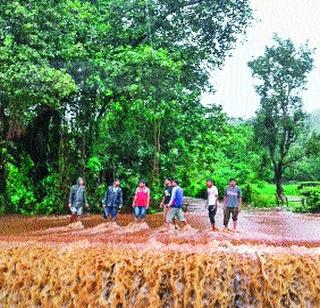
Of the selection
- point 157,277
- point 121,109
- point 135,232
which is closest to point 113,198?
point 135,232

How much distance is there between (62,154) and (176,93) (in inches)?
221

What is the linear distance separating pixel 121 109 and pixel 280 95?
15499 millimetres

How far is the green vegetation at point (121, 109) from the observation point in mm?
22078

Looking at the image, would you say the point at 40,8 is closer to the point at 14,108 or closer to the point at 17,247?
the point at 14,108

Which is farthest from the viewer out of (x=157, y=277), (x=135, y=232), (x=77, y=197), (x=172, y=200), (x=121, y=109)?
(x=121, y=109)

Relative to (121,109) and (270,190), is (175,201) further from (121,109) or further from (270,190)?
(270,190)

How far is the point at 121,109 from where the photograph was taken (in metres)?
26.0

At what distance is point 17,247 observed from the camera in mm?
11852

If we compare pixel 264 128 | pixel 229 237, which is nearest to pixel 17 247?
pixel 229 237

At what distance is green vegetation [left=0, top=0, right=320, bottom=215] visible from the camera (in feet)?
72.4

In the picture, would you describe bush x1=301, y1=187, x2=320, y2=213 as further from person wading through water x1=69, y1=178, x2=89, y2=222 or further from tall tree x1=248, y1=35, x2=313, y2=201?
person wading through water x1=69, y1=178, x2=89, y2=222

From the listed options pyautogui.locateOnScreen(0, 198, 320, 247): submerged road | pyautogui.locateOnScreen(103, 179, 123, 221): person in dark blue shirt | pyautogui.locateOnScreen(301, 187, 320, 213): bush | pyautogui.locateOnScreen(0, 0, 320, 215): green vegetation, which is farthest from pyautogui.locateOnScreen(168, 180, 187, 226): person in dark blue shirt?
pyautogui.locateOnScreen(301, 187, 320, 213): bush

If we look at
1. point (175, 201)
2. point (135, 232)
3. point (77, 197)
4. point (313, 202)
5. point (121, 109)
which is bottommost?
point (135, 232)

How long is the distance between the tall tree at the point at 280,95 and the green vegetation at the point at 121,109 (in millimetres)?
11065
